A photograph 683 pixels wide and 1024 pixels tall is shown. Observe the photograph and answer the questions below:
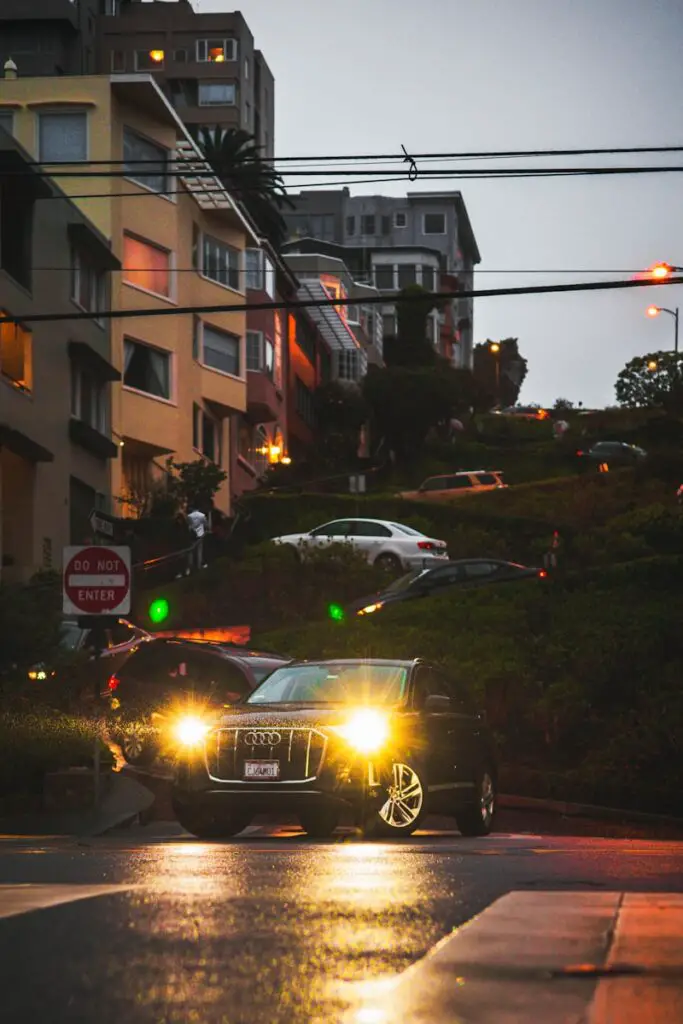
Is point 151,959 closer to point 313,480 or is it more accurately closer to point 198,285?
point 198,285

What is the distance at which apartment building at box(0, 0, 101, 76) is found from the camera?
4114 inches

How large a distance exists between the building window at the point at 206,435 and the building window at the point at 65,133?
35.5ft

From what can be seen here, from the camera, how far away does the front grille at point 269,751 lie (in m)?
16.2

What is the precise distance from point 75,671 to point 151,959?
Answer: 62.2ft

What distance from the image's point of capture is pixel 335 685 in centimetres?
1770

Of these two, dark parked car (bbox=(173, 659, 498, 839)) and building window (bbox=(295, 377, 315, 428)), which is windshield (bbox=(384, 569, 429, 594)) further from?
building window (bbox=(295, 377, 315, 428))

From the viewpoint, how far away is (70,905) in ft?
26.6

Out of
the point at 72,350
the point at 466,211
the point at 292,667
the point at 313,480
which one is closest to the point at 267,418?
the point at 313,480

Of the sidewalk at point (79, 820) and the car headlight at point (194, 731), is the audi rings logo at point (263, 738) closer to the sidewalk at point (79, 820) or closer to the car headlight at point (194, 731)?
the car headlight at point (194, 731)

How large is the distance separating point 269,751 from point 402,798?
127cm

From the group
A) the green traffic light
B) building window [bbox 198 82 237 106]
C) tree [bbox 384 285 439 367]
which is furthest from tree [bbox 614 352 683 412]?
the green traffic light

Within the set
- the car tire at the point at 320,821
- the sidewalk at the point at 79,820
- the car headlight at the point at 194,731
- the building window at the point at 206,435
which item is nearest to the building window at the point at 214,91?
the building window at the point at 206,435

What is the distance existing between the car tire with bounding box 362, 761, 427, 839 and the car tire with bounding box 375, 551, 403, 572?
35.3m

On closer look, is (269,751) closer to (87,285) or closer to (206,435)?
(87,285)
